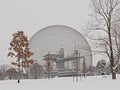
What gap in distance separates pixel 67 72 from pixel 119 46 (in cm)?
5811

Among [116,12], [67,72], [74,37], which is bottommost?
[67,72]

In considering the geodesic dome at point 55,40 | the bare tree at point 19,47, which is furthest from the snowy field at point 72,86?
the geodesic dome at point 55,40

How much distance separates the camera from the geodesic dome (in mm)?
108188

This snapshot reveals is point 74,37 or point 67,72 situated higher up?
point 74,37

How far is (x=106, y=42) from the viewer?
31656mm

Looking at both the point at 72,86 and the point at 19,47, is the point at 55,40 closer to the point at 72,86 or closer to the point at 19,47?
the point at 19,47

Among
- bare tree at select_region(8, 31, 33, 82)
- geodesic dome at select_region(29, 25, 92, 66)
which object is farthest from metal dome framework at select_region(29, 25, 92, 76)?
bare tree at select_region(8, 31, 33, 82)

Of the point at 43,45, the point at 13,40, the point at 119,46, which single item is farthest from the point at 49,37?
the point at 119,46

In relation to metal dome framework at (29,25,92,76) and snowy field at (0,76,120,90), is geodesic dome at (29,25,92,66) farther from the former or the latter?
snowy field at (0,76,120,90)

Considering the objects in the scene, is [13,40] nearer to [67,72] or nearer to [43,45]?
[67,72]

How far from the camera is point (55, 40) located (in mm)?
114625

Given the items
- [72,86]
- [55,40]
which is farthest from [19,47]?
[55,40]

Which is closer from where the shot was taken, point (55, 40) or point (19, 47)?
point (19, 47)

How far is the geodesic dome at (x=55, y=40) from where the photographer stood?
10819 cm
